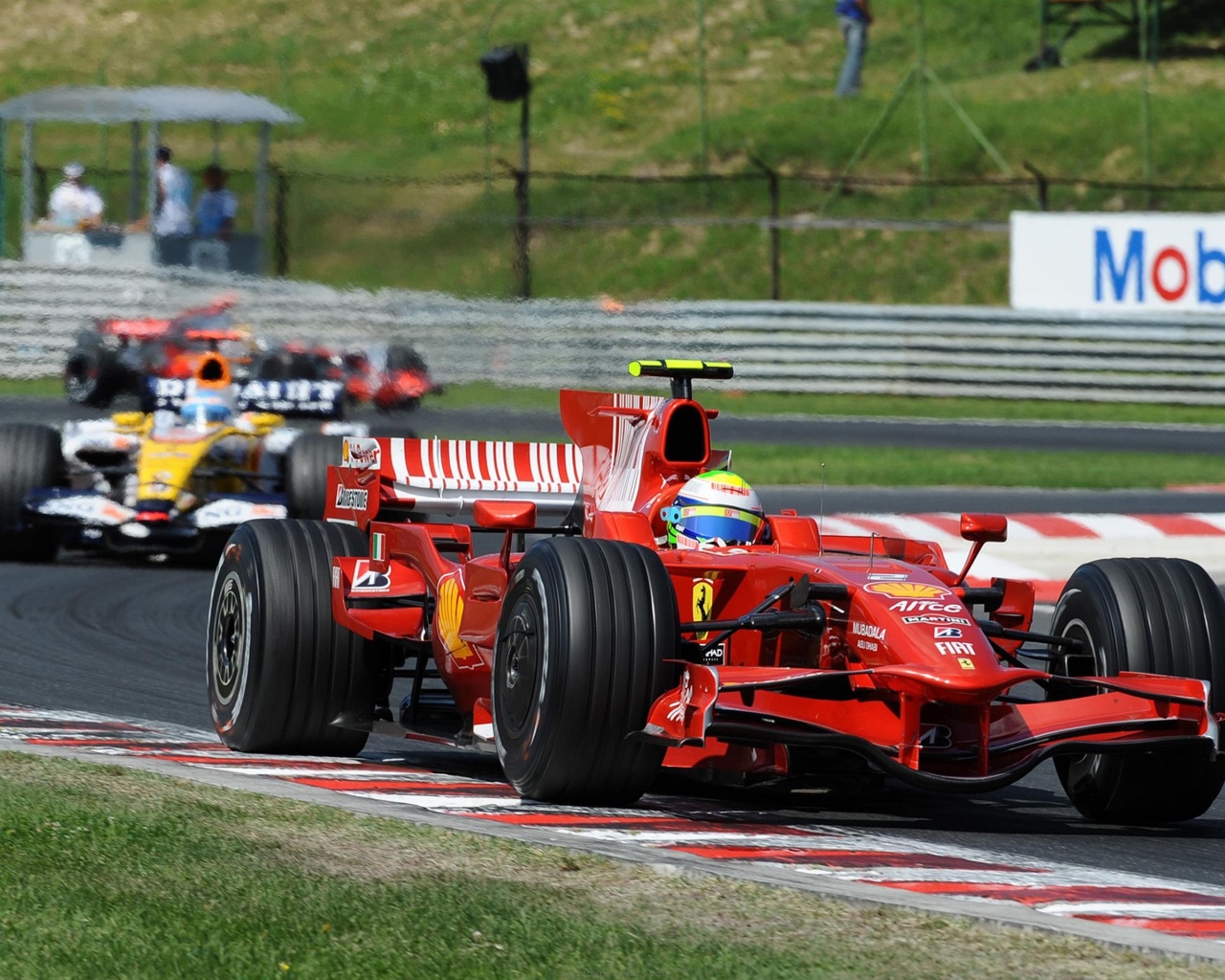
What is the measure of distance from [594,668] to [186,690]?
12.4 ft

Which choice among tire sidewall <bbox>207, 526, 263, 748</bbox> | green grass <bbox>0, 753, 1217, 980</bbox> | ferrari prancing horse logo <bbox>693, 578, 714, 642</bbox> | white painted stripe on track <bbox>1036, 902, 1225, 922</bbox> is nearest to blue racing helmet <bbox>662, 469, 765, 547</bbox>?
ferrari prancing horse logo <bbox>693, 578, 714, 642</bbox>

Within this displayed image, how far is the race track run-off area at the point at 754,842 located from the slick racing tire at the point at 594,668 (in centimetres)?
11

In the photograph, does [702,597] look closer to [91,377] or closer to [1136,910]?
[1136,910]

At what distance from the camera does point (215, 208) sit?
2638cm

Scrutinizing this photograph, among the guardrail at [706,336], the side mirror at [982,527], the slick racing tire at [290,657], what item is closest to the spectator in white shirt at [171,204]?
the guardrail at [706,336]

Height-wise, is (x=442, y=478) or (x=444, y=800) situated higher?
(x=442, y=478)

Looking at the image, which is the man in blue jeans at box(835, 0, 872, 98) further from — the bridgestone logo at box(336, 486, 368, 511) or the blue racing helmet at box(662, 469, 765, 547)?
the blue racing helmet at box(662, 469, 765, 547)

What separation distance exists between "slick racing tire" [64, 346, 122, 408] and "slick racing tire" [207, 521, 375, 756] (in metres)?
15.1

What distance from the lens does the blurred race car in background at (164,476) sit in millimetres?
13508

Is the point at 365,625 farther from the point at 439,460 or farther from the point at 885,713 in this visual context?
the point at 885,713

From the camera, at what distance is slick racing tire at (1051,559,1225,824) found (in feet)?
22.1

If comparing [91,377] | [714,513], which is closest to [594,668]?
[714,513]

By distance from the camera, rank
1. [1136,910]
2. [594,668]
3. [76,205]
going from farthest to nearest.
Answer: [76,205] < [594,668] < [1136,910]

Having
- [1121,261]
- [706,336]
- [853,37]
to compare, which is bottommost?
[706,336]
